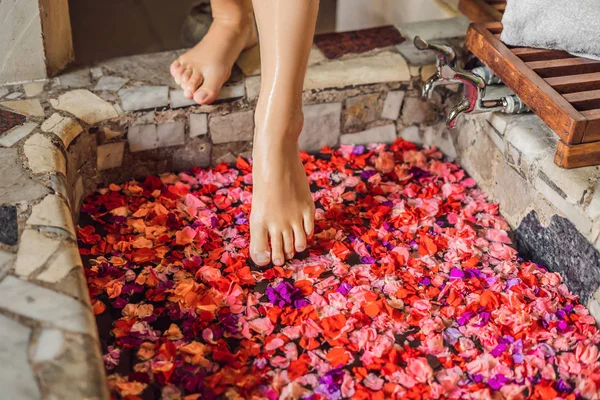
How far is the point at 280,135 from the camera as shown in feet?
4.65

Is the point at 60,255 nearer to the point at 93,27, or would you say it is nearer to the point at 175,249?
the point at 175,249

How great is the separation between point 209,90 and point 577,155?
0.89 meters

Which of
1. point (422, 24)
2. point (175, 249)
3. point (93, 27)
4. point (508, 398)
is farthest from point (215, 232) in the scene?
point (93, 27)

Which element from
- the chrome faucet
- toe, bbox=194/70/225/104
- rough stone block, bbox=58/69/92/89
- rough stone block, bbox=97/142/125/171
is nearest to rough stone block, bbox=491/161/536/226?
the chrome faucet

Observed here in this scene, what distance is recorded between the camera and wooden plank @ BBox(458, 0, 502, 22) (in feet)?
6.30

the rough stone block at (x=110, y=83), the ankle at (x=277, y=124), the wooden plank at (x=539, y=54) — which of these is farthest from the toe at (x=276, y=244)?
the wooden plank at (x=539, y=54)

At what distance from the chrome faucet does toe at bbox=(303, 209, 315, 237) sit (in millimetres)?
421

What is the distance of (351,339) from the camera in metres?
1.31

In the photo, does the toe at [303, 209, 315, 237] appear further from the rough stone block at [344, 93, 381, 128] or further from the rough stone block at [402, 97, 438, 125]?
A: the rough stone block at [402, 97, 438, 125]

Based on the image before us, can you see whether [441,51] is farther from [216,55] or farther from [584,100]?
[216,55]

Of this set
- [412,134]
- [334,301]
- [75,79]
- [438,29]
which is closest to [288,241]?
[334,301]

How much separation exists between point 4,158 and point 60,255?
0.37 metres

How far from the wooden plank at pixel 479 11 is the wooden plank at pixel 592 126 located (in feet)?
2.02

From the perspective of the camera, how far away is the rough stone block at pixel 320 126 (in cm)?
180
